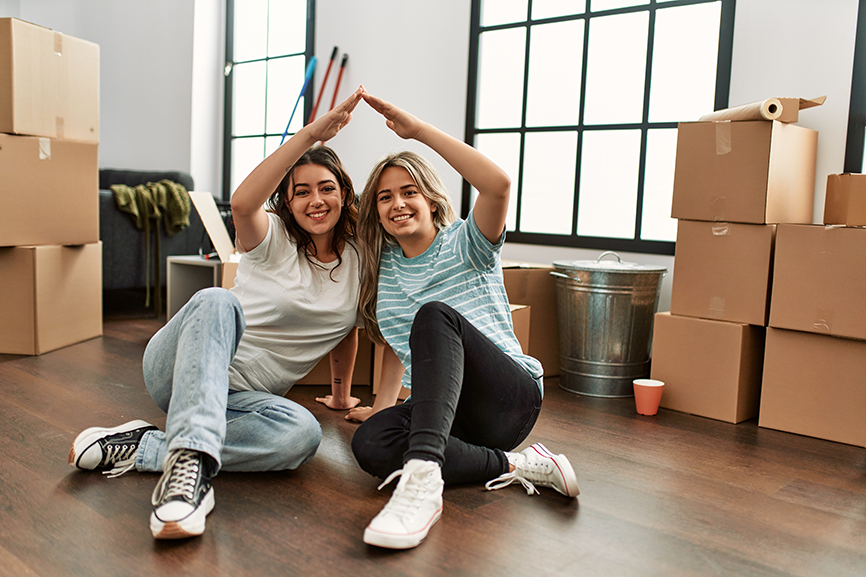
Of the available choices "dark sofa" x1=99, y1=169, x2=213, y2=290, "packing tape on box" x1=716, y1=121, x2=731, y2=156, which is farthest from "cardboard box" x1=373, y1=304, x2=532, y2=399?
"dark sofa" x1=99, y1=169, x2=213, y2=290

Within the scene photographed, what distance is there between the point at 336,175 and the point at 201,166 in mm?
3536

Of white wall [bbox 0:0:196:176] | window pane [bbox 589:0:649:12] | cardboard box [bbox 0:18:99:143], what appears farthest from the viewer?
white wall [bbox 0:0:196:176]

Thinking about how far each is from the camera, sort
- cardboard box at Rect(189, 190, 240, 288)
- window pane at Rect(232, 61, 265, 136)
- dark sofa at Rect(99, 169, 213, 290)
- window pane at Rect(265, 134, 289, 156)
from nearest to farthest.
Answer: cardboard box at Rect(189, 190, 240, 288) < dark sofa at Rect(99, 169, 213, 290) < window pane at Rect(265, 134, 289, 156) < window pane at Rect(232, 61, 265, 136)

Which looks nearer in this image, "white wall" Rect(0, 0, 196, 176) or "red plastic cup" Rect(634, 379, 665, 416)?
"red plastic cup" Rect(634, 379, 665, 416)

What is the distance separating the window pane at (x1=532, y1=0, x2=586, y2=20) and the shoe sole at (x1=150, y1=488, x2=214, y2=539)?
2602 millimetres

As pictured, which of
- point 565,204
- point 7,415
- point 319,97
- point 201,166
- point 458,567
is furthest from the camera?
point 201,166

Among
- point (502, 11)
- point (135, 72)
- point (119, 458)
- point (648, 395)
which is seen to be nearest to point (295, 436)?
point (119, 458)

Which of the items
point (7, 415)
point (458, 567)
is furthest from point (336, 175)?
point (7, 415)

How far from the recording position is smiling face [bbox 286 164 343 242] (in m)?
1.59

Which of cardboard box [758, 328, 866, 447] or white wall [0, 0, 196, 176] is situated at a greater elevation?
white wall [0, 0, 196, 176]

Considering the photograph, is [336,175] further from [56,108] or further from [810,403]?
[56,108]

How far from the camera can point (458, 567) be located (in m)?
1.10

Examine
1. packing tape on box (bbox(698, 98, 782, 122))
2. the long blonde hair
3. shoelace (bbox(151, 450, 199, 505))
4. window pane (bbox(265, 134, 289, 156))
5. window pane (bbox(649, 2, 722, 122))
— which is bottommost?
shoelace (bbox(151, 450, 199, 505))

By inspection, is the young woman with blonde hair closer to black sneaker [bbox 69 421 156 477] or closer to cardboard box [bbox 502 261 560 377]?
black sneaker [bbox 69 421 156 477]
